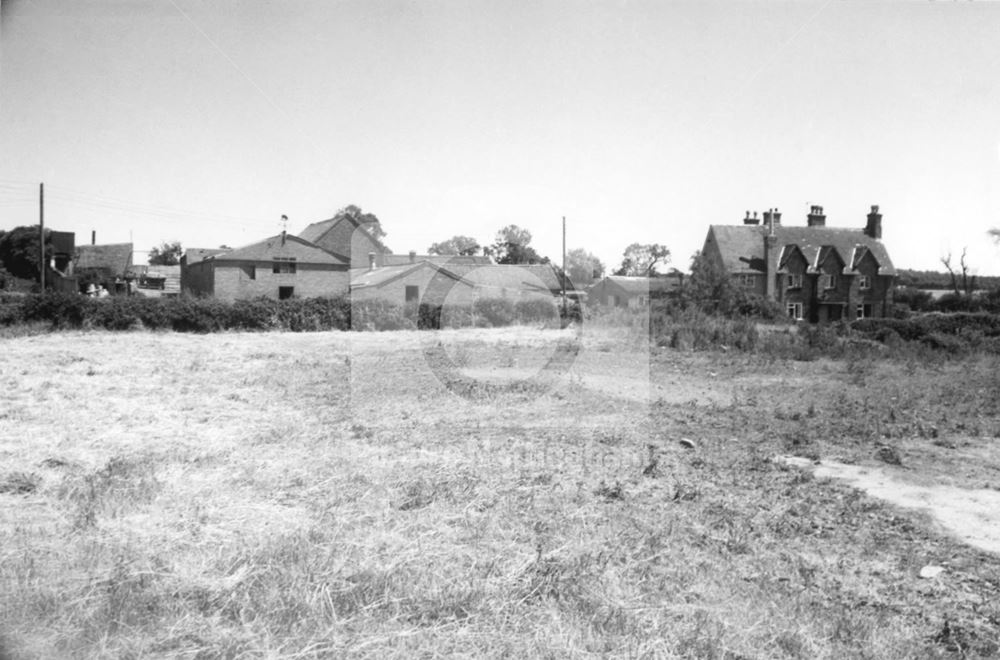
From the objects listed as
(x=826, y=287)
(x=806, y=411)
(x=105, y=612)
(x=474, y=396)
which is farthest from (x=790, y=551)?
(x=826, y=287)

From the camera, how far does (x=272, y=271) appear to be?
141 ft

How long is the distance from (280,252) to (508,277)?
15183mm

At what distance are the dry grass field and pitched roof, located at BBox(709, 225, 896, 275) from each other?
35.2 meters

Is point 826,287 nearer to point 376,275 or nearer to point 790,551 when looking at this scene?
point 376,275

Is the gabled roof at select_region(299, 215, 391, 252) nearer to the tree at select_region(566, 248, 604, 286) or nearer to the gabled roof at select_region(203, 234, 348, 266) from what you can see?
the gabled roof at select_region(203, 234, 348, 266)

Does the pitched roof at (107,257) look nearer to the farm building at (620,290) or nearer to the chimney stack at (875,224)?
the farm building at (620,290)

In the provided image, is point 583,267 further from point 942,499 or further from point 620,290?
point 942,499

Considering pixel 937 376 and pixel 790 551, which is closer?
pixel 790 551

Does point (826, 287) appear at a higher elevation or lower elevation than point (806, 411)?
higher

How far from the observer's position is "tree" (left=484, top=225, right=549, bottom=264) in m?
73.8

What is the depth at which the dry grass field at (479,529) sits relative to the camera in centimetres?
350

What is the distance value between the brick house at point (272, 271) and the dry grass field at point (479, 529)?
3160 cm

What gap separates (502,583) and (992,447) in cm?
764

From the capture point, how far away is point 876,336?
2511 cm
